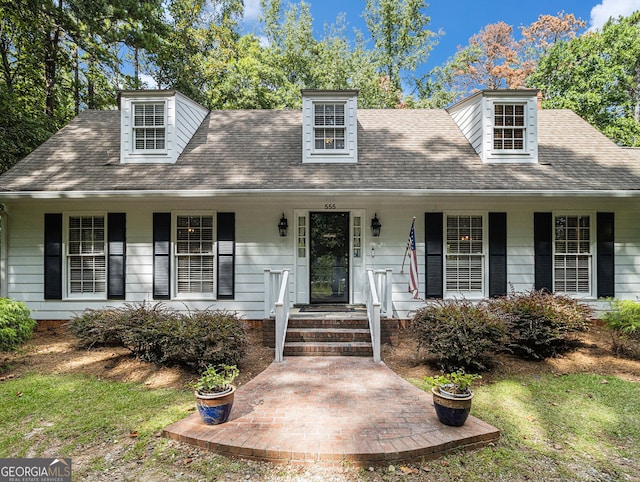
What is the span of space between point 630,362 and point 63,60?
17099 millimetres

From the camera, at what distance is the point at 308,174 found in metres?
7.32

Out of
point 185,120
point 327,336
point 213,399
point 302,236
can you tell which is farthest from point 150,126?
point 213,399

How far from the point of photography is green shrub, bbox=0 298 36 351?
Answer: 4905 millimetres

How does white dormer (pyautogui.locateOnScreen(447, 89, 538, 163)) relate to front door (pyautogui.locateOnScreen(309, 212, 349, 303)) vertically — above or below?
above

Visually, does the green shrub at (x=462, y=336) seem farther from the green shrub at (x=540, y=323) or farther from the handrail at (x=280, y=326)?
the handrail at (x=280, y=326)

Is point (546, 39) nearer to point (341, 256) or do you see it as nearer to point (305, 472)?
point (341, 256)

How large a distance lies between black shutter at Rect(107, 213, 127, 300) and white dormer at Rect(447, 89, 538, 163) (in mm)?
8045

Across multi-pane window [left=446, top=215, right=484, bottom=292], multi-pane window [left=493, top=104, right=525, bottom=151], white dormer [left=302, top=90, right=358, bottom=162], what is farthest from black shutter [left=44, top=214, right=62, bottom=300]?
multi-pane window [left=493, top=104, right=525, bottom=151]

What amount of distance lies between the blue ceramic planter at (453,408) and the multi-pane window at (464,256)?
13.8 feet

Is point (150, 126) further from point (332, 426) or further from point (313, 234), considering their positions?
point (332, 426)

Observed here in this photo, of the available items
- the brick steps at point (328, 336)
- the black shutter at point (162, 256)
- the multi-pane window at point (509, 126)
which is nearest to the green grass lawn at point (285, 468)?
the brick steps at point (328, 336)

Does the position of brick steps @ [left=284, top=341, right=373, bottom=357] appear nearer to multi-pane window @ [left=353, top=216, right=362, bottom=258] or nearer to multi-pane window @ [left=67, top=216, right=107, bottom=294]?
multi-pane window @ [left=353, top=216, right=362, bottom=258]

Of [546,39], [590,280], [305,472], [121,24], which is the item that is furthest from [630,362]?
[546,39]

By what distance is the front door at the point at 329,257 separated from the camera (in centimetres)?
744
